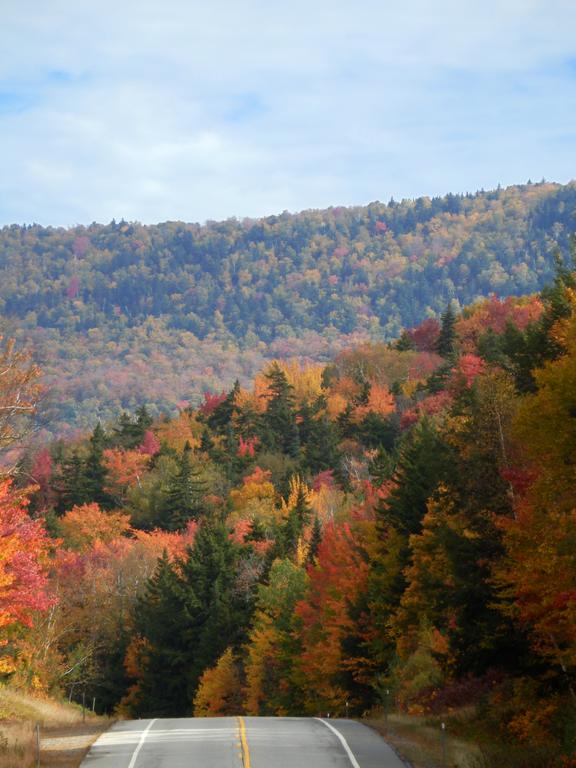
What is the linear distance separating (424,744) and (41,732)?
13367 mm

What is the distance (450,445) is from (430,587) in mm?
9195

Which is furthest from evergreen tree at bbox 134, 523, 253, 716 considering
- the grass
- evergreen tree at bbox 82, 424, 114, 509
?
evergreen tree at bbox 82, 424, 114, 509

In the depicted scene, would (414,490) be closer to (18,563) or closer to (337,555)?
(337,555)

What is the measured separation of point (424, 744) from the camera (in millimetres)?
32062

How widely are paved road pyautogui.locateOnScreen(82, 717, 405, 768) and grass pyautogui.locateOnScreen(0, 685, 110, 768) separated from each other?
26.8 inches

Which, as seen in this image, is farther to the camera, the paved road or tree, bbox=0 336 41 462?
tree, bbox=0 336 41 462

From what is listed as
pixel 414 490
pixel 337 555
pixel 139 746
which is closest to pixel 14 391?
pixel 139 746

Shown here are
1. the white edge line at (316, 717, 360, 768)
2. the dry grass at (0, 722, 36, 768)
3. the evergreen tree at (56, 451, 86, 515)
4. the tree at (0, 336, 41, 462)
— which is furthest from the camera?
the evergreen tree at (56, 451, 86, 515)

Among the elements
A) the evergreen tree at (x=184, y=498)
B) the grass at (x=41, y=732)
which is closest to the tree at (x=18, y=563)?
the grass at (x=41, y=732)

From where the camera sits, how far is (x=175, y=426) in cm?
16888

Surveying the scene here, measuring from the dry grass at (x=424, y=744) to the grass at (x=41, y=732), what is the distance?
A: 914 centimetres

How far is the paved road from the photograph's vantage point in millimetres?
27297

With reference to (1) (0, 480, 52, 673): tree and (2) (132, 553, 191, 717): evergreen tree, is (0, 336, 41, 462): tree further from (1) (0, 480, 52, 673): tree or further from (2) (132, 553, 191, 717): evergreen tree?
(2) (132, 553, 191, 717): evergreen tree

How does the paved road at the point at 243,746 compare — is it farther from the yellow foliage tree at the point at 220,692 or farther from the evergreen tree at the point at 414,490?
the yellow foliage tree at the point at 220,692
